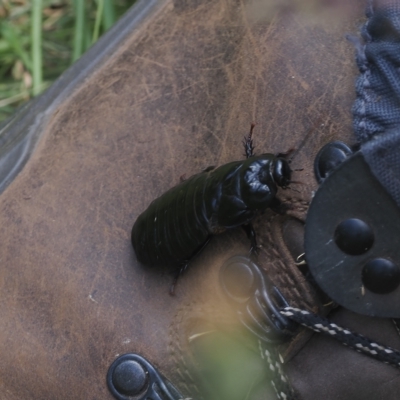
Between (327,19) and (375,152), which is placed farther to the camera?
(327,19)

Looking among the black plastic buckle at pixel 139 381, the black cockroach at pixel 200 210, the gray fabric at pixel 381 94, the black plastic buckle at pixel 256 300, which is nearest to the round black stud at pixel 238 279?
the black plastic buckle at pixel 256 300

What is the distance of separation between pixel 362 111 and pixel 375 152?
204 mm

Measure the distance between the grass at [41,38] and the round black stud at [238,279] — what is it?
1.56 m

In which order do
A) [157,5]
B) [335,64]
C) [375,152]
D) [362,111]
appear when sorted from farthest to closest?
[157,5], [335,64], [362,111], [375,152]

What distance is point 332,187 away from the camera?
132 centimetres

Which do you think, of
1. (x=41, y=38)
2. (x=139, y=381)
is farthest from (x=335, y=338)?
(x=41, y=38)

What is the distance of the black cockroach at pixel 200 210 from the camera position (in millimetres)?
1614

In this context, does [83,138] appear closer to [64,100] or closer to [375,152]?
[64,100]

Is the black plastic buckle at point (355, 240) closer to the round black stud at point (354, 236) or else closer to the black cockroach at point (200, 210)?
the round black stud at point (354, 236)

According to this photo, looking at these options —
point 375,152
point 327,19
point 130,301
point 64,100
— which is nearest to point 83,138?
point 64,100

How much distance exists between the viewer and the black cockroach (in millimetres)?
1614

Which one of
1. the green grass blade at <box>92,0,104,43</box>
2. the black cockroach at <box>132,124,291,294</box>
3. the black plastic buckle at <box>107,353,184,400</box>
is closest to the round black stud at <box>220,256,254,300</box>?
the black cockroach at <box>132,124,291,294</box>

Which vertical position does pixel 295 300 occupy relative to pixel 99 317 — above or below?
below

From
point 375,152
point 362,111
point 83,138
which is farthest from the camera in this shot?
point 83,138
